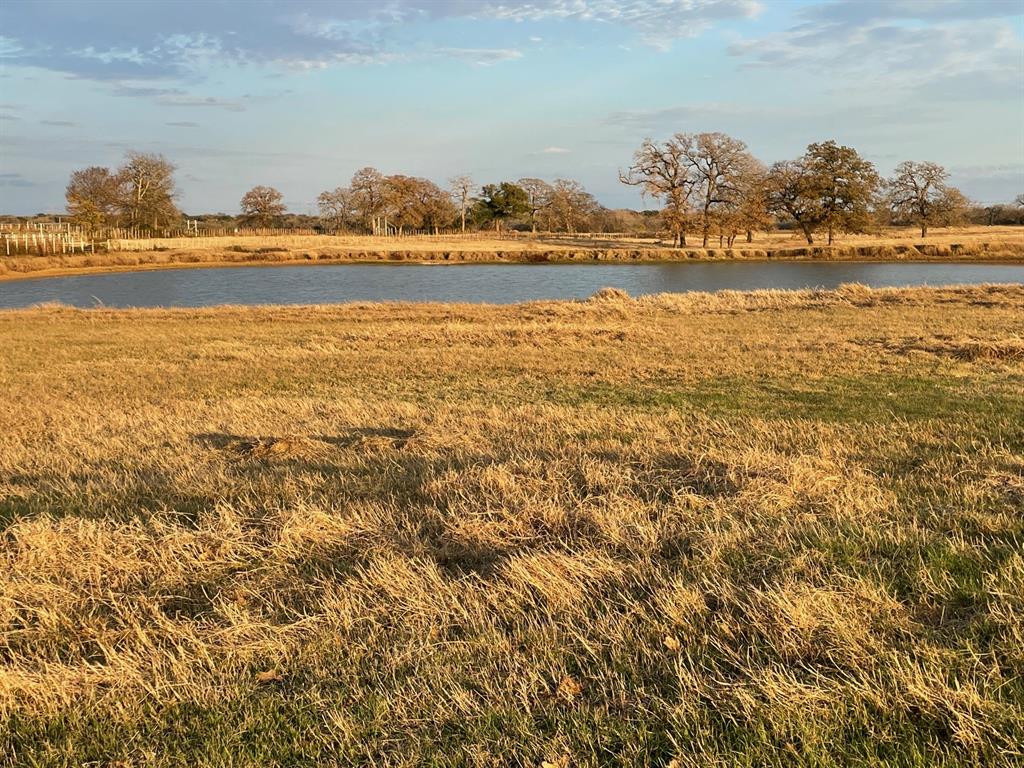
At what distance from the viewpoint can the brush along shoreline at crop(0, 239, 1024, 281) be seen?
204 ft

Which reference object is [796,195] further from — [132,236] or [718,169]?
[132,236]

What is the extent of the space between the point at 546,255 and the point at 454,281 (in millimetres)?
24642

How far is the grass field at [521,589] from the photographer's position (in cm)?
272

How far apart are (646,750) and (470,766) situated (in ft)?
2.18

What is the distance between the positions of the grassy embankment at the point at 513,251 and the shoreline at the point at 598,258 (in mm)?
91

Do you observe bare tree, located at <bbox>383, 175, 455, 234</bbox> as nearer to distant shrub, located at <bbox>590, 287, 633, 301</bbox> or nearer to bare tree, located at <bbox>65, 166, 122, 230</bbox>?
bare tree, located at <bbox>65, 166, 122, 230</bbox>

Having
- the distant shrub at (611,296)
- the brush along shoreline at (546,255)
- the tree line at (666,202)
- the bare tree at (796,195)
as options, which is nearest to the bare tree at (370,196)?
the tree line at (666,202)

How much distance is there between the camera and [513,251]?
7219 cm

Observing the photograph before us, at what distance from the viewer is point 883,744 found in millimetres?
2568

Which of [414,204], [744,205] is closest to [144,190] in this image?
[414,204]

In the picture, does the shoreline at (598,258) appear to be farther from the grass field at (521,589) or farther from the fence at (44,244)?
the grass field at (521,589)

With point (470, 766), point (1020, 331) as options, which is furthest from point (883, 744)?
point (1020, 331)

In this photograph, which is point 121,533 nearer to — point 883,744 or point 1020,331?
point 883,744

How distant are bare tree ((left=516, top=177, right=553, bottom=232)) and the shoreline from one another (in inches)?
1478
